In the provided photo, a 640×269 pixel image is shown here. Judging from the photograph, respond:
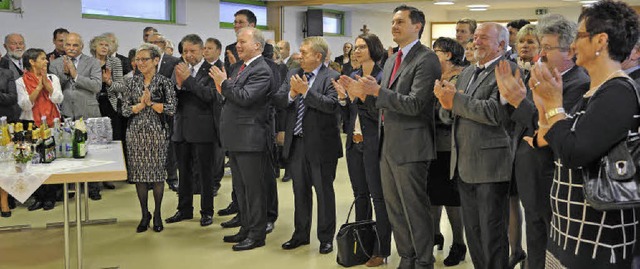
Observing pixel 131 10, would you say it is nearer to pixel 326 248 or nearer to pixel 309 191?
pixel 309 191

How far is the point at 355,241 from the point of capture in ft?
13.7

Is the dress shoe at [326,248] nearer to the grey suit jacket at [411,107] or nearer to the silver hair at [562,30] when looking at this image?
the grey suit jacket at [411,107]

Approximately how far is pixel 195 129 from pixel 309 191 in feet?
3.72

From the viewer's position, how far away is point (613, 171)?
1.94 metres

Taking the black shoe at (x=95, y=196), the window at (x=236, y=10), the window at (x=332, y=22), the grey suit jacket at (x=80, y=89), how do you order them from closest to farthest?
the grey suit jacket at (x=80, y=89) < the black shoe at (x=95, y=196) < the window at (x=236, y=10) < the window at (x=332, y=22)

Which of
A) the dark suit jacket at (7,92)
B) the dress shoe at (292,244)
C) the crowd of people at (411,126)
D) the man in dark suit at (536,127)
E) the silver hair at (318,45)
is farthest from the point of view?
the dark suit jacket at (7,92)

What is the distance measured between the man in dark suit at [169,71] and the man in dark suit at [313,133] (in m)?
1.24

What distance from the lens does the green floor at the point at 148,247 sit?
432 centimetres

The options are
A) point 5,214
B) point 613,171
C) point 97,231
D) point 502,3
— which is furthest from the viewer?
point 502,3

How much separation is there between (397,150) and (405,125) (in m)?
0.14

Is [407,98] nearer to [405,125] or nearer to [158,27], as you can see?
[405,125]

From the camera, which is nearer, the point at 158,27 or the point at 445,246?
the point at 445,246

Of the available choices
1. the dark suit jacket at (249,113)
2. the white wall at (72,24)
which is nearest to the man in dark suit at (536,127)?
the dark suit jacket at (249,113)

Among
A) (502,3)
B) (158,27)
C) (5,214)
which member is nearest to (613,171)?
(5,214)
